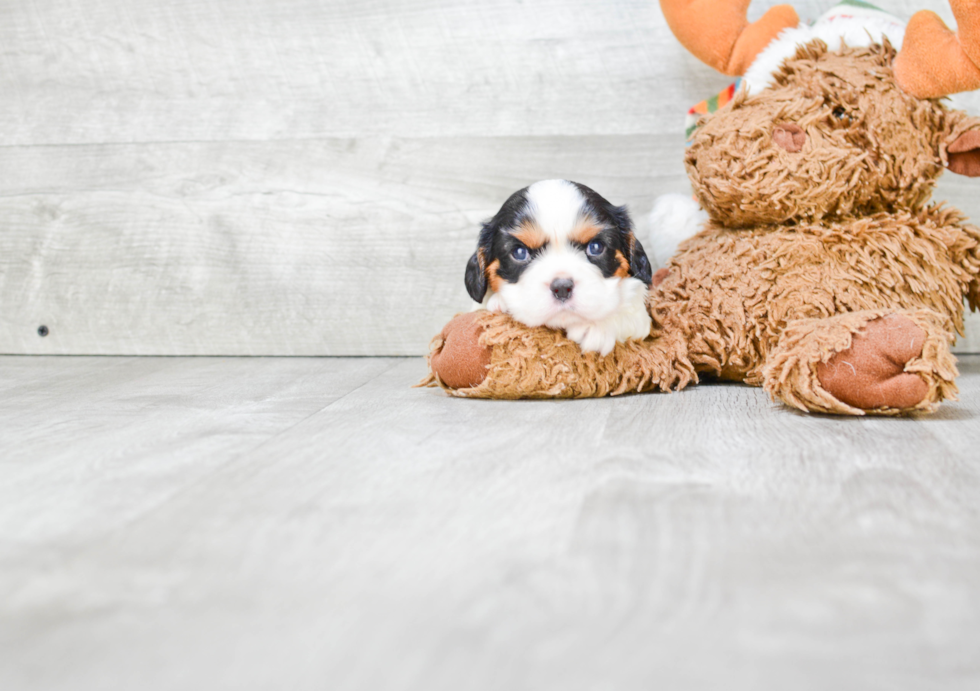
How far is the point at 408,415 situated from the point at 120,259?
99 centimetres

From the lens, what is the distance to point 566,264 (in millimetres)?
1067

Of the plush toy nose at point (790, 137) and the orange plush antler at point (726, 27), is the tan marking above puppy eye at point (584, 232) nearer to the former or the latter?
the plush toy nose at point (790, 137)

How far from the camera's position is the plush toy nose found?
1150mm

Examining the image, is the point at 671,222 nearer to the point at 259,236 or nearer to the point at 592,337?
the point at 592,337

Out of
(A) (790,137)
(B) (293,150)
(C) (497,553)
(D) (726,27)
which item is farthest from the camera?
(B) (293,150)

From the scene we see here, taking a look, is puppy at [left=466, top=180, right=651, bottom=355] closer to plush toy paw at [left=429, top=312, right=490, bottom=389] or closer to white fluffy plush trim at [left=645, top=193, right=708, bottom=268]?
plush toy paw at [left=429, top=312, right=490, bottom=389]

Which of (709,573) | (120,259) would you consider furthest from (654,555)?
(120,259)

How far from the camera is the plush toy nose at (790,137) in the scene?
115 centimetres

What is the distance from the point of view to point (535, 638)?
0.48 m

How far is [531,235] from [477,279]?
4.8 inches

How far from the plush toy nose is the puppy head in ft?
0.83

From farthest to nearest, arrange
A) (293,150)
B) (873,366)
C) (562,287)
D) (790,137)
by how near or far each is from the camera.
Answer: (293,150) → (790,137) → (562,287) → (873,366)

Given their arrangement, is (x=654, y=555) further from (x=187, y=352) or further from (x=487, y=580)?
(x=187, y=352)

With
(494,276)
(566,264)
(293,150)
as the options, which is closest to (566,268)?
(566,264)
